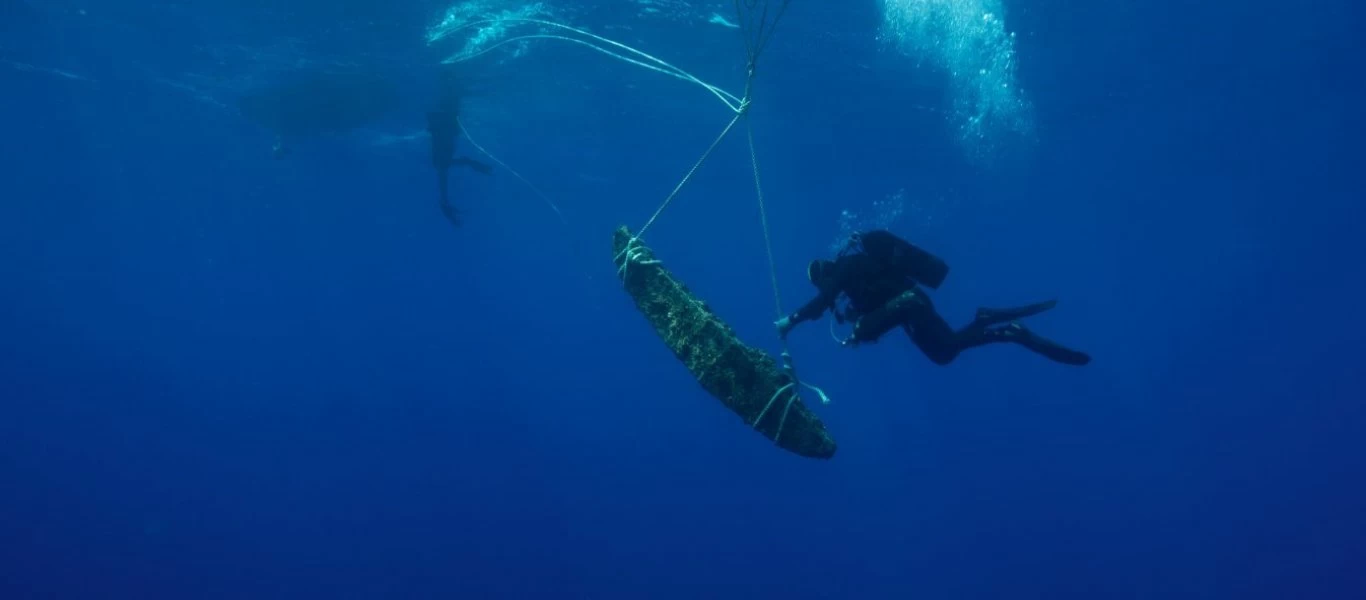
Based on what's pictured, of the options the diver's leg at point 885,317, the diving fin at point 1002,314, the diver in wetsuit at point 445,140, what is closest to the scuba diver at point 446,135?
the diver in wetsuit at point 445,140

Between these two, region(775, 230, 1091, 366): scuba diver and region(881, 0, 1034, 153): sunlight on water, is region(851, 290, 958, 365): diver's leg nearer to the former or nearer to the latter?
region(775, 230, 1091, 366): scuba diver

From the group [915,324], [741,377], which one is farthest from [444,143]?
[741,377]

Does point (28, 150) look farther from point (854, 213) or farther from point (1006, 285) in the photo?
point (1006, 285)

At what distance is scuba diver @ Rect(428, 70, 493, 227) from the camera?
60.1 ft

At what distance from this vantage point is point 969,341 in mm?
6711

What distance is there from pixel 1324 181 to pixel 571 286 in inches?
1941

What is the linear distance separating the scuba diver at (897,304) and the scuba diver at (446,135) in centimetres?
1294

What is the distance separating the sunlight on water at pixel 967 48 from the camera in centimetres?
1736

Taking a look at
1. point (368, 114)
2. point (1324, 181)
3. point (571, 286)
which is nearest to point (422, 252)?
point (571, 286)

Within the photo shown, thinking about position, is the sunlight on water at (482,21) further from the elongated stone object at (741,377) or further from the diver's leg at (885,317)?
the elongated stone object at (741,377)

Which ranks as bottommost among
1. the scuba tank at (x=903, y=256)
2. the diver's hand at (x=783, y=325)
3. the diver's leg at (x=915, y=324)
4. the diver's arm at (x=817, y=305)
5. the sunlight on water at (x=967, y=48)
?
the diver's hand at (x=783, y=325)

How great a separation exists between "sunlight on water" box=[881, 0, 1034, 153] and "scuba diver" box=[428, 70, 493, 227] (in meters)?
11.3

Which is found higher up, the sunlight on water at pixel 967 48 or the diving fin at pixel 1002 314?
the sunlight on water at pixel 967 48

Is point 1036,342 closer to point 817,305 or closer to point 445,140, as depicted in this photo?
point 817,305
